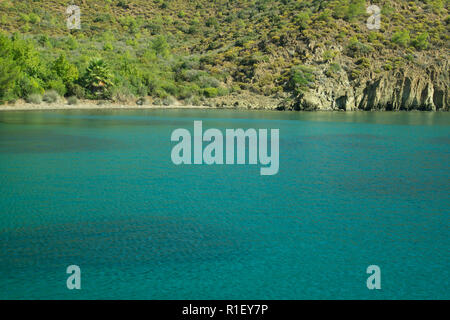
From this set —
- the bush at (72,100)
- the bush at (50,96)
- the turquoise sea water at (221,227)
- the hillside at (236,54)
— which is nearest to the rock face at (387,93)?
the hillside at (236,54)

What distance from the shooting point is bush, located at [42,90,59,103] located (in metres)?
54.0

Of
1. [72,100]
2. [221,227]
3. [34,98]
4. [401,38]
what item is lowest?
[221,227]

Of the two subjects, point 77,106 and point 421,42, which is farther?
point 421,42

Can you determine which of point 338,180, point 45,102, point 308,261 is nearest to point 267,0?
point 45,102

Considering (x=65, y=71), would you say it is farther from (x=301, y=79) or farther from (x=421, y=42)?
(x=421, y=42)

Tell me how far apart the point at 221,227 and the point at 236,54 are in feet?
246

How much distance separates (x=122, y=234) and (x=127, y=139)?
1705 cm

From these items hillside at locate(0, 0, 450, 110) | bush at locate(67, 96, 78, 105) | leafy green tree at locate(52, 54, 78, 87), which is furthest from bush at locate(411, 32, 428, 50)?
bush at locate(67, 96, 78, 105)

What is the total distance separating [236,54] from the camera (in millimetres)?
82125

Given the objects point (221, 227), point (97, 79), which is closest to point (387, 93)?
point (97, 79)

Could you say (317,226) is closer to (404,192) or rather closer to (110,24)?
(404,192)

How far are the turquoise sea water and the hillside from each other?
119ft

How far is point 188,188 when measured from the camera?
1396 cm

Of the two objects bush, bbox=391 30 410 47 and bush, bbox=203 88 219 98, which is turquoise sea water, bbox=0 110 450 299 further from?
bush, bbox=391 30 410 47
